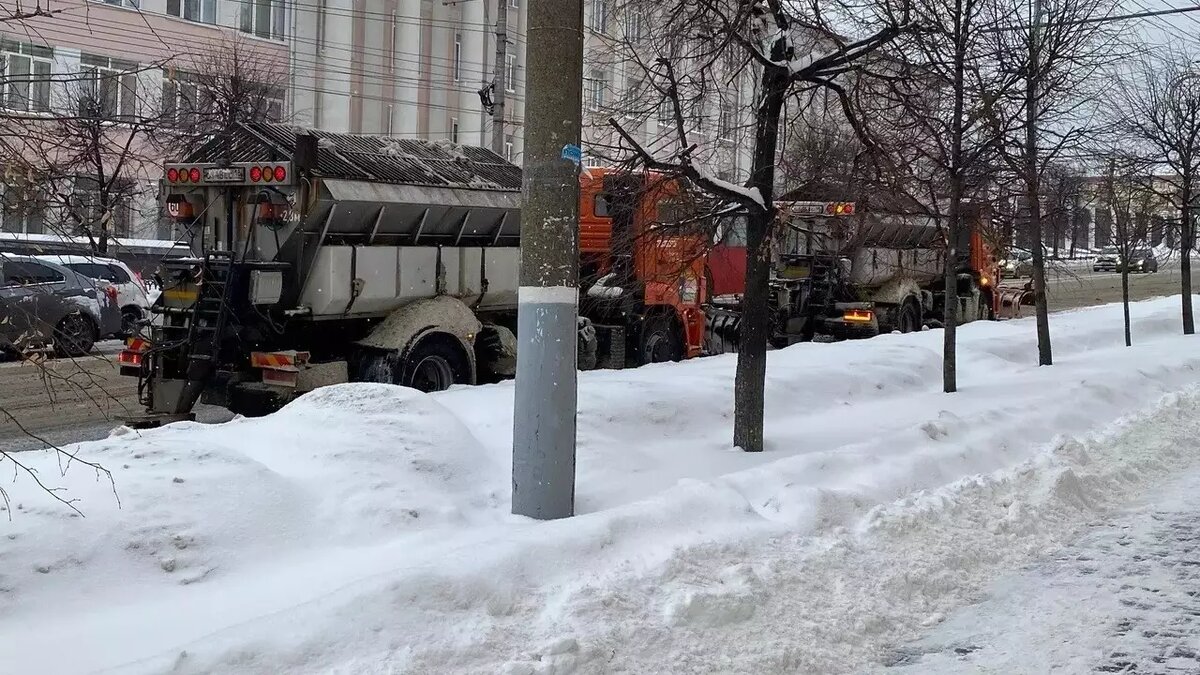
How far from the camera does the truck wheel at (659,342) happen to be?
50.0ft

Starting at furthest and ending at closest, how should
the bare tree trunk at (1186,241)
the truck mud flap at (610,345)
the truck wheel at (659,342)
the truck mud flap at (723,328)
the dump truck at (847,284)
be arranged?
the bare tree trunk at (1186,241)
the dump truck at (847,284)
the truck mud flap at (723,328)
the truck wheel at (659,342)
the truck mud flap at (610,345)

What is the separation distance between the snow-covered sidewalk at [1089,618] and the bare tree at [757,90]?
253cm

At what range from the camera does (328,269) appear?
10.9 meters

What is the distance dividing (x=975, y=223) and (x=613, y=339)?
4678 mm

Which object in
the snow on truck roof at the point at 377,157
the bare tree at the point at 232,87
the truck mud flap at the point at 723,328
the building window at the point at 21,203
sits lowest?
the truck mud flap at the point at 723,328

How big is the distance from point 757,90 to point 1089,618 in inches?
188

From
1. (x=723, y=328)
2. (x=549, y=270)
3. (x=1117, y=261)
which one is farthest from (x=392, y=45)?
(x=549, y=270)

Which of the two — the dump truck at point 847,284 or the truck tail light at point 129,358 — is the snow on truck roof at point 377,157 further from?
the dump truck at point 847,284

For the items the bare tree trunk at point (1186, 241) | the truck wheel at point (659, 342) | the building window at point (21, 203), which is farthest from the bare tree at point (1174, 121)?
the building window at point (21, 203)

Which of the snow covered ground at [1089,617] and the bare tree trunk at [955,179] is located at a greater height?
the bare tree trunk at [955,179]

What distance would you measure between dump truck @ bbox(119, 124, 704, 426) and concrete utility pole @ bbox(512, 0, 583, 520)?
2890 millimetres

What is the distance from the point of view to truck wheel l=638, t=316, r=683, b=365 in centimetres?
1525

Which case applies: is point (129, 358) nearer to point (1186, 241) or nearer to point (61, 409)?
point (61, 409)

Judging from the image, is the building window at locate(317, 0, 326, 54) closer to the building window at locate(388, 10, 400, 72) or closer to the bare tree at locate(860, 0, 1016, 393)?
the building window at locate(388, 10, 400, 72)
